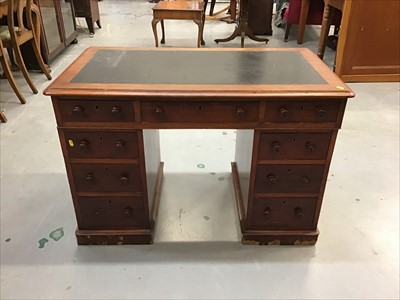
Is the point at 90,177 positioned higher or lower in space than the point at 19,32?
lower

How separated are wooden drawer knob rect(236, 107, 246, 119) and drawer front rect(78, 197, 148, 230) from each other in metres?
0.54

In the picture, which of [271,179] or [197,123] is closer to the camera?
[197,123]

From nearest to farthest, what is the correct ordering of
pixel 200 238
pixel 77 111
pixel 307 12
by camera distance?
pixel 77 111 → pixel 200 238 → pixel 307 12

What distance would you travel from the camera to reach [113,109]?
3.95 ft

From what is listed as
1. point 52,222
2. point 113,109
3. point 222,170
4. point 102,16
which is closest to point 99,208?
point 52,222

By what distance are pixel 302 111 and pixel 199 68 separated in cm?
45

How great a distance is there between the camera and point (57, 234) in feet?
5.15

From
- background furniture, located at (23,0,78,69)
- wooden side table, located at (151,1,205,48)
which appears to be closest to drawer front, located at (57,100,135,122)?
background furniture, located at (23,0,78,69)

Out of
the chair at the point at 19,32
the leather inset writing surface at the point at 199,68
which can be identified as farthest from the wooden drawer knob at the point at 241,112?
the chair at the point at 19,32

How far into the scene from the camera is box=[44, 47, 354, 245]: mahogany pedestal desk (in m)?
1.20

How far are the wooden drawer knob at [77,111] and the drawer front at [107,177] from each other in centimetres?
22

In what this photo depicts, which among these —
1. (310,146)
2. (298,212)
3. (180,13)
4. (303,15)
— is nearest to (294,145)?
(310,146)

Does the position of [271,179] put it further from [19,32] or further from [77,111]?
[19,32]

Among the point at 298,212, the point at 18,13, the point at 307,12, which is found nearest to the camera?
the point at 298,212
